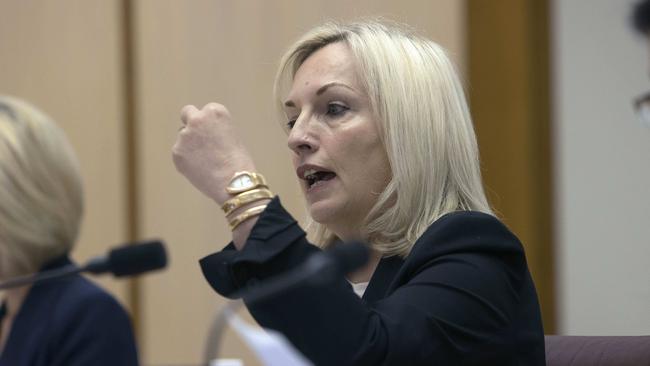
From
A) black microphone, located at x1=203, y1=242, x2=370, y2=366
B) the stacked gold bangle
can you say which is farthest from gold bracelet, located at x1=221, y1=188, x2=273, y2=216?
black microphone, located at x1=203, y1=242, x2=370, y2=366

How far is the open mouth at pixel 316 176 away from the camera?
81.0 inches

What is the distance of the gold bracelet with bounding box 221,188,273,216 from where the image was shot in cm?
170

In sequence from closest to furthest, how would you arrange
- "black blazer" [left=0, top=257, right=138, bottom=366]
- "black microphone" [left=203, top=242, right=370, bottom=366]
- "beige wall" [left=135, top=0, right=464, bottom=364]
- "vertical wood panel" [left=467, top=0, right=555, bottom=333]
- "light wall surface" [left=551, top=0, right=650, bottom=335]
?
1. "black microphone" [left=203, top=242, right=370, bottom=366]
2. "black blazer" [left=0, top=257, right=138, bottom=366]
3. "light wall surface" [left=551, top=0, right=650, bottom=335]
4. "vertical wood panel" [left=467, top=0, right=555, bottom=333]
5. "beige wall" [left=135, top=0, right=464, bottom=364]

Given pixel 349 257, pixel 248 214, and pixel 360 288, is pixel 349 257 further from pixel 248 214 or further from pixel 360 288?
pixel 360 288

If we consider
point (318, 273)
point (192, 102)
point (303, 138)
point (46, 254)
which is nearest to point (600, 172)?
point (192, 102)

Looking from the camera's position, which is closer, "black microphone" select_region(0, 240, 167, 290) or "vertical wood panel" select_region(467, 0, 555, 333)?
"black microphone" select_region(0, 240, 167, 290)

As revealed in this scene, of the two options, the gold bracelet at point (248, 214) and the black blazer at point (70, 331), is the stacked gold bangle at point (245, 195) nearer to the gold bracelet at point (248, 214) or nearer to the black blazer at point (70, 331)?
the gold bracelet at point (248, 214)

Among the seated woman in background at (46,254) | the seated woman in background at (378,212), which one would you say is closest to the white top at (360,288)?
the seated woman in background at (378,212)

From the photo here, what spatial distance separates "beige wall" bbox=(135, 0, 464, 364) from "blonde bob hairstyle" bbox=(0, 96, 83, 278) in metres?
2.50

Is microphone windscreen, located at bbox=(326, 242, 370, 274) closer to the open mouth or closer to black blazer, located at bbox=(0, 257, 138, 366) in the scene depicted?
black blazer, located at bbox=(0, 257, 138, 366)

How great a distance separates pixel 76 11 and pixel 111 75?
271 mm

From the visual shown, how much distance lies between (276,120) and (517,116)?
858mm

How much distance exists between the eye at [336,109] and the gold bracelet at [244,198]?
397 mm

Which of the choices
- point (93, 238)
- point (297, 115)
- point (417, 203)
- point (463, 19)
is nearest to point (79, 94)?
point (93, 238)
